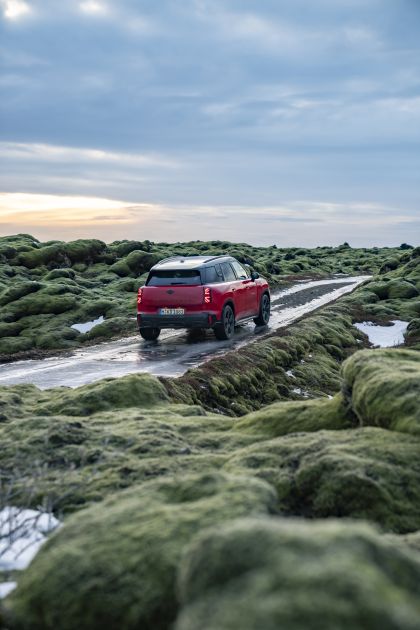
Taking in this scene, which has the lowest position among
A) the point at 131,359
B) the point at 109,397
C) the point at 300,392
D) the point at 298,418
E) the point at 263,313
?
the point at 300,392

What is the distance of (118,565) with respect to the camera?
359 centimetres

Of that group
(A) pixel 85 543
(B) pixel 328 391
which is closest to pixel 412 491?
(A) pixel 85 543

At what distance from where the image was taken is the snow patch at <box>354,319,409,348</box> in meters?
25.0

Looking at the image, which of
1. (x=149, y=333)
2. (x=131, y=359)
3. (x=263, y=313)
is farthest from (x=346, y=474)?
(x=263, y=313)

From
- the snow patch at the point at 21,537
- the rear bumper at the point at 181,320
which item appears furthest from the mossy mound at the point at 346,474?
the rear bumper at the point at 181,320

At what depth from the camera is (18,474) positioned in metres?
5.93

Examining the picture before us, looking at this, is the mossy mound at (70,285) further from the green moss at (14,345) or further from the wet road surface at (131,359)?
the wet road surface at (131,359)

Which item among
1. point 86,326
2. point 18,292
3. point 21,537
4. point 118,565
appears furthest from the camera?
point 18,292

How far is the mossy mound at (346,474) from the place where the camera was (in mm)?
5305

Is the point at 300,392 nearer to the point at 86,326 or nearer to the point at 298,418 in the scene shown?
the point at 298,418

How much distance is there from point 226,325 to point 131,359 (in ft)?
12.1

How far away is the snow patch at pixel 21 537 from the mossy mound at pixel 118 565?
32.0 inches

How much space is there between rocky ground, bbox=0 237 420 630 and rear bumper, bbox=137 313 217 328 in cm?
831

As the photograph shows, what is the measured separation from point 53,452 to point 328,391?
1136 cm
